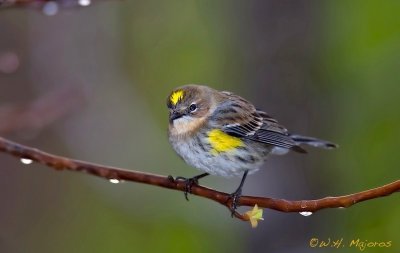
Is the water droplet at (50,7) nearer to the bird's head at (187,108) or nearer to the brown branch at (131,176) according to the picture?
the bird's head at (187,108)

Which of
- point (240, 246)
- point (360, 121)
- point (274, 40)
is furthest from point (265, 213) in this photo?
point (360, 121)

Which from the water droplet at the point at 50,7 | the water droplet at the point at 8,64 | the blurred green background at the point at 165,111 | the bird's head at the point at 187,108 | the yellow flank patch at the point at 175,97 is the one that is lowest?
the blurred green background at the point at 165,111

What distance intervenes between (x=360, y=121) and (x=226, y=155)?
144 inches

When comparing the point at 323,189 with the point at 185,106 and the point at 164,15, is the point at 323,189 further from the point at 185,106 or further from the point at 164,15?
the point at 164,15

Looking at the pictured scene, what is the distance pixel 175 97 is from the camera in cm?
516

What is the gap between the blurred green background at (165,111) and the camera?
22.8ft

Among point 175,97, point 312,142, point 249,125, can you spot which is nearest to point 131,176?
point 175,97

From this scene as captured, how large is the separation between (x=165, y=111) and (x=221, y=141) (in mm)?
6165

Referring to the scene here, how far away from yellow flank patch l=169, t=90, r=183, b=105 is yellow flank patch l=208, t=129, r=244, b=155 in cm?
32

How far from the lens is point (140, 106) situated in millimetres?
10711

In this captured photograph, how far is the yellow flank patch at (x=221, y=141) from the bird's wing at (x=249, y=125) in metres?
0.07

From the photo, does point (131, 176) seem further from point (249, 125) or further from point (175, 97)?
point (249, 125)

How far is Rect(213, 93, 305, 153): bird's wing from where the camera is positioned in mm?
5449

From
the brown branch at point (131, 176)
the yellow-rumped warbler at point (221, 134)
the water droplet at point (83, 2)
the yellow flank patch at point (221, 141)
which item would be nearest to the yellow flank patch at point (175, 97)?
the yellow-rumped warbler at point (221, 134)
